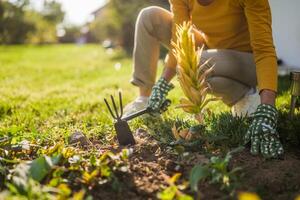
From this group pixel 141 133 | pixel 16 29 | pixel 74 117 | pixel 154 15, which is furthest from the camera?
pixel 16 29

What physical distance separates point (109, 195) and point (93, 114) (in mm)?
2376

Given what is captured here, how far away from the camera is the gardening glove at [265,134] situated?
2779mm

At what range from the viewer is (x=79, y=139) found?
3168mm

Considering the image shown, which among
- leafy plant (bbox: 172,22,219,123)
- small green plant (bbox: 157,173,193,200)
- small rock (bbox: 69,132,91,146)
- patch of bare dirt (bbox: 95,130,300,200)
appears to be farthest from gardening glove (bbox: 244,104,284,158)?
small rock (bbox: 69,132,91,146)

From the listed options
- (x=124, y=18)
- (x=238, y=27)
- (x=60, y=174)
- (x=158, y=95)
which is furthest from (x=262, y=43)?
(x=124, y=18)

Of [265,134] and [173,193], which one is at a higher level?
[265,134]

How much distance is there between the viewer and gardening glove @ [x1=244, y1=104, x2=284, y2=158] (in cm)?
278

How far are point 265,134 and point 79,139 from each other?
1263mm

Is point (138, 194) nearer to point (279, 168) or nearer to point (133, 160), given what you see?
point (133, 160)

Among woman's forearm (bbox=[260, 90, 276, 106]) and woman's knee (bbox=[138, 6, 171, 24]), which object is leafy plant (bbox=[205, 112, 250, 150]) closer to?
woman's forearm (bbox=[260, 90, 276, 106])

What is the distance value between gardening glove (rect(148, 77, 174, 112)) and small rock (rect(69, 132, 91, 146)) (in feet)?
2.29

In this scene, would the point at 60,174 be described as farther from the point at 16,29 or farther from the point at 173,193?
the point at 16,29

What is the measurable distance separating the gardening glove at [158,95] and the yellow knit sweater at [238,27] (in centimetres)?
28

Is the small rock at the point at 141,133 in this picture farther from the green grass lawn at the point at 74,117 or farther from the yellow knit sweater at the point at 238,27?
the yellow knit sweater at the point at 238,27
